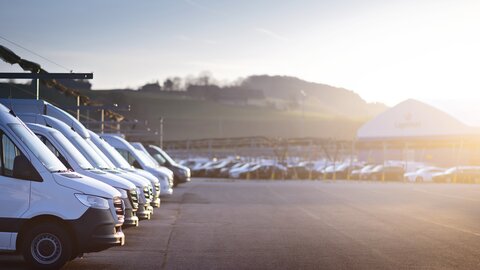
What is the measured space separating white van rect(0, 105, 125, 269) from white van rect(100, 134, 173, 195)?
15144 millimetres

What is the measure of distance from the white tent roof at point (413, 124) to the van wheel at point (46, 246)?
6597cm

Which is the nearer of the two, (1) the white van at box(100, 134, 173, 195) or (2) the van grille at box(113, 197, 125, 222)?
(2) the van grille at box(113, 197, 125, 222)

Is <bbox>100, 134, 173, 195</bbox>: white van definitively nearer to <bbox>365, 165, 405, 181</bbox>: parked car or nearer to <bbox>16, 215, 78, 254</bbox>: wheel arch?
<bbox>16, 215, 78, 254</bbox>: wheel arch

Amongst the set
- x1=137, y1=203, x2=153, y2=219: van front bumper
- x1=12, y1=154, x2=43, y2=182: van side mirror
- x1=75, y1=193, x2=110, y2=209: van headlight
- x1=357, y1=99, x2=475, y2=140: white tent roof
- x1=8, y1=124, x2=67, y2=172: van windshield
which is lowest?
x1=137, y1=203, x2=153, y2=219: van front bumper

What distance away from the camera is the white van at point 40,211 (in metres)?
10.5

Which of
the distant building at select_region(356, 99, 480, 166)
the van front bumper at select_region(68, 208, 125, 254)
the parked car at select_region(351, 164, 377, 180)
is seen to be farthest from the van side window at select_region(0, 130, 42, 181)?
the distant building at select_region(356, 99, 480, 166)

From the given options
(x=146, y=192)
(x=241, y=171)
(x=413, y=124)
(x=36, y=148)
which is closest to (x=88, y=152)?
(x=146, y=192)

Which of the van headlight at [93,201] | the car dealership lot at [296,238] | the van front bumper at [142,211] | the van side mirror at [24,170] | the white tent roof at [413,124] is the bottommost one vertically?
the car dealership lot at [296,238]

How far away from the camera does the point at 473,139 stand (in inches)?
2766

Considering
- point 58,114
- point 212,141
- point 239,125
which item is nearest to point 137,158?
point 58,114

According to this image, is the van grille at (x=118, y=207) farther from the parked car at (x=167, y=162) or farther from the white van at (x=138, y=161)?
the parked car at (x=167, y=162)

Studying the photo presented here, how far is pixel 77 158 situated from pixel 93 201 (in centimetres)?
332

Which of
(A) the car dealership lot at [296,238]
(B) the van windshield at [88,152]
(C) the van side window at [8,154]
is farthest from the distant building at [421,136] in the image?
(C) the van side window at [8,154]

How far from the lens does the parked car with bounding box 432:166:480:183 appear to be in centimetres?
5806
